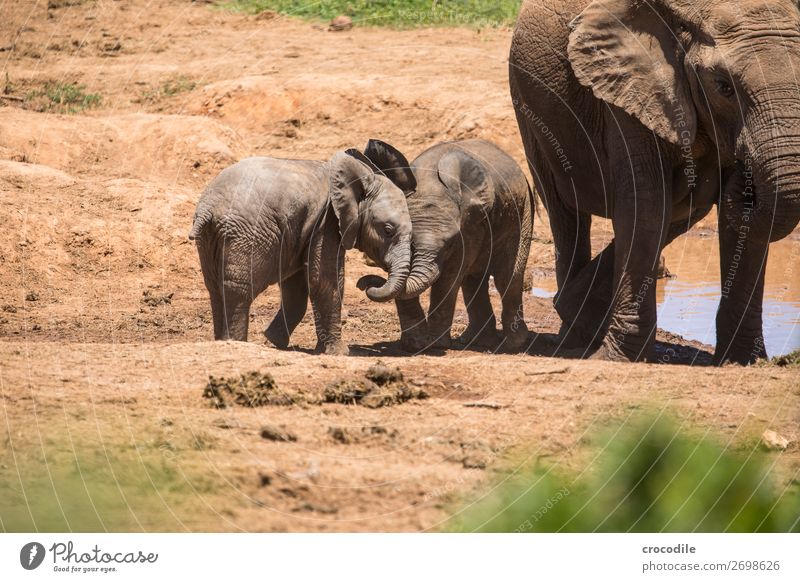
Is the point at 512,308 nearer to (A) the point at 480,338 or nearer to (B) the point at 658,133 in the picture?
(A) the point at 480,338

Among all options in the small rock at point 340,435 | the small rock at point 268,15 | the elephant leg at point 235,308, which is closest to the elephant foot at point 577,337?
the elephant leg at point 235,308

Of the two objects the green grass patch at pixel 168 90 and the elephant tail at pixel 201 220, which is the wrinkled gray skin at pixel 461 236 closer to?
the elephant tail at pixel 201 220

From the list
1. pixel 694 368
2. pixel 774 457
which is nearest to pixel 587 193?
pixel 694 368

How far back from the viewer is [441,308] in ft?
37.8

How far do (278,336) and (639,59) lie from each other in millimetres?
3861

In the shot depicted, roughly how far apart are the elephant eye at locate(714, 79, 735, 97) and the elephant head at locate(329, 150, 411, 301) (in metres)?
2.98

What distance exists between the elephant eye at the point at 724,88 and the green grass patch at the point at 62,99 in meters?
13.4

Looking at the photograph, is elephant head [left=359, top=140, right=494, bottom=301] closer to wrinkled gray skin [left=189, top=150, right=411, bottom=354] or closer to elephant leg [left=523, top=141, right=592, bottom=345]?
wrinkled gray skin [left=189, top=150, right=411, bottom=354]

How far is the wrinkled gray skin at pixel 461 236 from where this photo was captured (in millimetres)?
11125

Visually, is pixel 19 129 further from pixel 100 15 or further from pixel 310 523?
pixel 310 523

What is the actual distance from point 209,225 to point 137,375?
2.17 m

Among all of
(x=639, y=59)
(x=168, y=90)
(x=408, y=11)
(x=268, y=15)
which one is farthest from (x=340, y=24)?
(x=639, y=59)

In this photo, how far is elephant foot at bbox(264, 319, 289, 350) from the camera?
1129 cm

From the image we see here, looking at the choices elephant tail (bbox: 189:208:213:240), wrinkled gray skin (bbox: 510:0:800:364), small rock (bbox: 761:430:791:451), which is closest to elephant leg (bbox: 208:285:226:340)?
elephant tail (bbox: 189:208:213:240)
